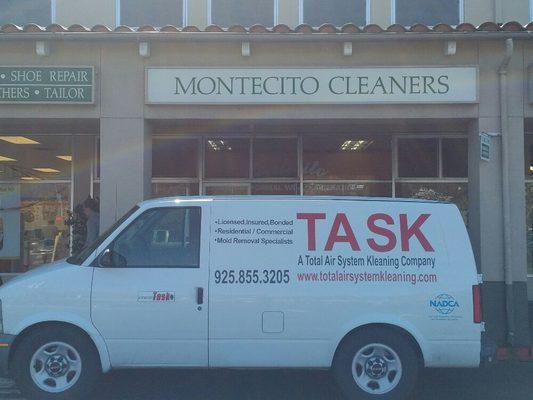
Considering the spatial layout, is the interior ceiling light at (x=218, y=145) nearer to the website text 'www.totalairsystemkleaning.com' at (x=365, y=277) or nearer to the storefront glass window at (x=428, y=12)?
the storefront glass window at (x=428, y=12)

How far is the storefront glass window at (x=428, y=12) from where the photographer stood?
1164cm

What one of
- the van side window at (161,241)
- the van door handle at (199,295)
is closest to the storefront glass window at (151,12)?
the van side window at (161,241)

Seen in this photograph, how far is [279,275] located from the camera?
6297 millimetres

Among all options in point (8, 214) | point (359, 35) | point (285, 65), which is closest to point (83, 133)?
→ point (8, 214)

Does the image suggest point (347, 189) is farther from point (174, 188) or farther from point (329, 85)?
point (329, 85)

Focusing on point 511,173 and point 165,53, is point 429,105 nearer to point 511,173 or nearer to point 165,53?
point 511,173

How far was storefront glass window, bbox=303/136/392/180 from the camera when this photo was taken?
498 inches

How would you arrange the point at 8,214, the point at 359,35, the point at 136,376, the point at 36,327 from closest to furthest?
1. the point at 36,327
2. the point at 136,376
3. the point at 359,35
4. the point at 8,214

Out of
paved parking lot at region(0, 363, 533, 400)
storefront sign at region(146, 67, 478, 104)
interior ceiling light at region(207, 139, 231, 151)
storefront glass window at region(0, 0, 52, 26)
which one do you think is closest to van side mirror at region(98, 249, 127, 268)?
paved parking lot at region(0, 363, 533, 400)

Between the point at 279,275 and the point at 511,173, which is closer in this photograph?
the point at 279,275

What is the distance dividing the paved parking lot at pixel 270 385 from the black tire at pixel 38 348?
0.49 metres

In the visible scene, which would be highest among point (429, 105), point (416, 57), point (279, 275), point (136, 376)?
point (416, 57)

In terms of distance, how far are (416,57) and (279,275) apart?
14.5 feet

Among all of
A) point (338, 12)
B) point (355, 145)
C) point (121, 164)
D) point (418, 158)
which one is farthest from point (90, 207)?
point (418, 158)
